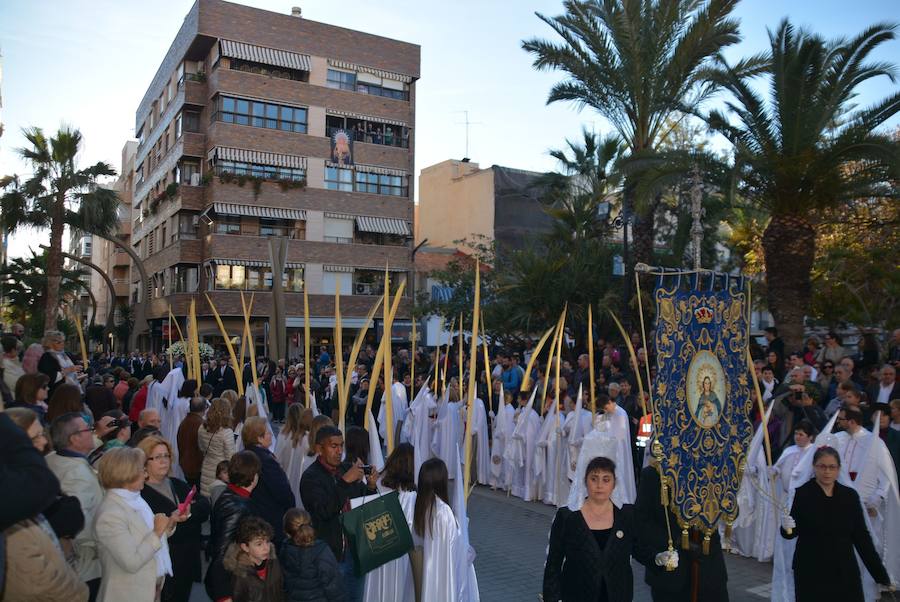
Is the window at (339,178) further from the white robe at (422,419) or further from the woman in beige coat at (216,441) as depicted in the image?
the woman in beige coat at (216,441)

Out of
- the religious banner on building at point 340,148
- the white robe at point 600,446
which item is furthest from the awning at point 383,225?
the white robe at point 600,446

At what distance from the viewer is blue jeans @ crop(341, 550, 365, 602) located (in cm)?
541

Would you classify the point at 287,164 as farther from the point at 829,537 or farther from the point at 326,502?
the point at 829,537

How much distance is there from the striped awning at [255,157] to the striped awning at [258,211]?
202cm

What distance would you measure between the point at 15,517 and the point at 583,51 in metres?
18.3

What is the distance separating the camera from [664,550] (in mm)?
4895

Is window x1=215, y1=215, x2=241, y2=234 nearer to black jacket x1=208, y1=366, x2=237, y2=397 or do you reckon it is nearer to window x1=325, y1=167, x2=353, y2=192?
window x1=325, y1=167, x2=353, y2=192

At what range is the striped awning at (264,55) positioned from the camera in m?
35.3

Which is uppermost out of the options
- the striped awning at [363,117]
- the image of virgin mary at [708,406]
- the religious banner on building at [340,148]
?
the striped awning at [363,117]

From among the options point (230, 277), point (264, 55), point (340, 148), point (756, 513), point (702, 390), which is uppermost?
point (264, 55)

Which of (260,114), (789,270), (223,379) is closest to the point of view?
(789,270)

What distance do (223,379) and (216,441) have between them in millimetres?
11590

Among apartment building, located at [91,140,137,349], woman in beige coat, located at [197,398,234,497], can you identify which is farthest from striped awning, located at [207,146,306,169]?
woman in beige coat, located at [197,398,234,497]

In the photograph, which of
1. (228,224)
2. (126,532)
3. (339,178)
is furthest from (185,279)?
(126,532)
